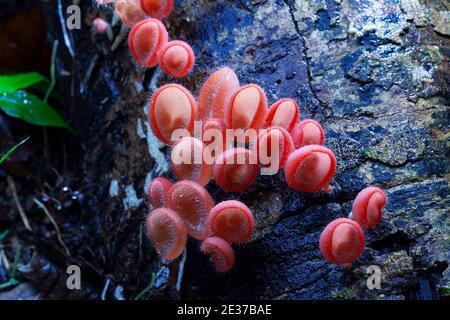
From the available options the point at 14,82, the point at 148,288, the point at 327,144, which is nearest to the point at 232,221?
the point at 327,144

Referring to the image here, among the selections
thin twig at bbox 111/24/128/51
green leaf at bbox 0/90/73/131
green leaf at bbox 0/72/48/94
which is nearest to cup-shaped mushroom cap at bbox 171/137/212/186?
thin twig at bbox 111/24/128/51

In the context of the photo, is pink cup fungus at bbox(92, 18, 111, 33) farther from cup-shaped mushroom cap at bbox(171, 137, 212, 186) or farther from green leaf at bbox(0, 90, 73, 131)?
cup-shaped mushroom cap at bbox(171, 137, 212, 186)

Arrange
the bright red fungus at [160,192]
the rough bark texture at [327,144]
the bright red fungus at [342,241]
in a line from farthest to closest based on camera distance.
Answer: the bright red fungus at [160,192] → the rough bark texture at [327,144] → the bright red fungus at [342,241]

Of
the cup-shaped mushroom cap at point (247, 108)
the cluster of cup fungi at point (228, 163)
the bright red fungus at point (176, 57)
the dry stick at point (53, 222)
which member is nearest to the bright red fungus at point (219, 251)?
the cluster of cup fungi at point (228, 163)

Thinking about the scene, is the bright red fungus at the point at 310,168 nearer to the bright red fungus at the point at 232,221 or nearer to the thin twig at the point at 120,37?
the bright red fungus at the point at 232,221
